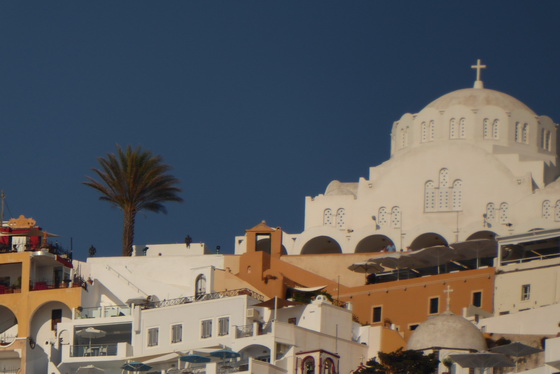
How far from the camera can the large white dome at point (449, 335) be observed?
7331 centimetres

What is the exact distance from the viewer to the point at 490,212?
8762 centimetres

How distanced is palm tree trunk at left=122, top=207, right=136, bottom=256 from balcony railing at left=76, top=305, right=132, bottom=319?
7102 mm

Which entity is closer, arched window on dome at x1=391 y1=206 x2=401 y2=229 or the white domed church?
the white domed church

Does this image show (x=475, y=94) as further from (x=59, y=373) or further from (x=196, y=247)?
(x=59, y=373)

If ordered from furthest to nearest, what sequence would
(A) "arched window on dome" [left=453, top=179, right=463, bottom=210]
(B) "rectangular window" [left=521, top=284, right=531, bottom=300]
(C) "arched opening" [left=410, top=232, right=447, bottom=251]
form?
(A) "arched window on dome" [left=453, top=179, right=463, bottom=210] → (C) "arched opening" [left=410, top=232, right=447, bottom=251] → (B) "rectangular window" [left=521, top=284, right=531, bottom=300]

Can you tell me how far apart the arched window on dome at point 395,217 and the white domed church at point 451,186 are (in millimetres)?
44

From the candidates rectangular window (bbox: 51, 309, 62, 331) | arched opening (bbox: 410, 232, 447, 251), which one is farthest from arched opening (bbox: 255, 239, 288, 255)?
rectangular window (bbox: 51, 309, 62, 331)

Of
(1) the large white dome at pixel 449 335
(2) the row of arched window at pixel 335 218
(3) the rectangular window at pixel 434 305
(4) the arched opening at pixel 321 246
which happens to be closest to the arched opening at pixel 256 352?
(1) the large white dome at pixel 449 335

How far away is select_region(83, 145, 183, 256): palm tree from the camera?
8838cm

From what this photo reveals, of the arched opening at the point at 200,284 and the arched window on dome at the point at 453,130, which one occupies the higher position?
the arched window on dome at the point at 453,130

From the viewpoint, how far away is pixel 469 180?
8875 cm

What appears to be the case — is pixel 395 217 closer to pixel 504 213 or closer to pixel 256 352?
pixel 504 213

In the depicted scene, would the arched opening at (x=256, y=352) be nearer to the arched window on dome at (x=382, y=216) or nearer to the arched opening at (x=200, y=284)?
the arched opening at (x=200, y=284)

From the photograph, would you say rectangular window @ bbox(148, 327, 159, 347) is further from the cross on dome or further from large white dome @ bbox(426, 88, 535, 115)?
the cross on dome
